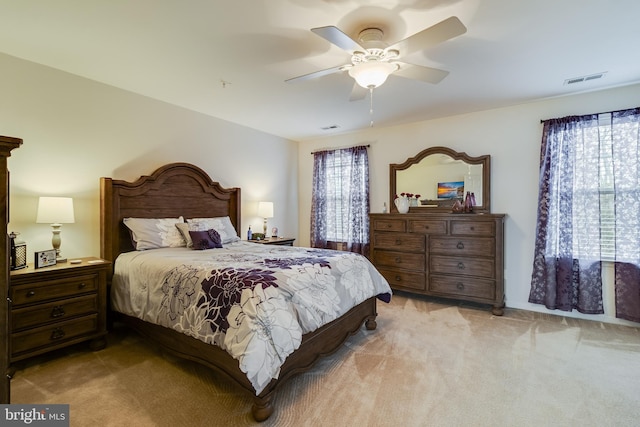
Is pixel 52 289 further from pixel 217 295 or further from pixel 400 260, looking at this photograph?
pixel 400 260

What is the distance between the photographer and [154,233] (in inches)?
129

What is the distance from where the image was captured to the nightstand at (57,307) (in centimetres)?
226

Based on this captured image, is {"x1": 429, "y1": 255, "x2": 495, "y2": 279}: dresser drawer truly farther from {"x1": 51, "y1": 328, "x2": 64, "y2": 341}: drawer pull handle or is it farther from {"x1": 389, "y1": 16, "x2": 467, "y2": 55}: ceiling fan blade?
{"x1": 51, "y1": 328, "x2": 64, "y2": 341}: drawer pull handle

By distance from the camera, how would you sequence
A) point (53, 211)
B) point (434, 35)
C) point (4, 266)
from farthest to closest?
point (53, 211) < point (434, 35) < point (4, 266)

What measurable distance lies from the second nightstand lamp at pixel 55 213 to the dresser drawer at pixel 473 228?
407cm

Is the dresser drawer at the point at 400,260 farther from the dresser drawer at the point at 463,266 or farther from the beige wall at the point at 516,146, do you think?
the beige wall at the point at 516,146

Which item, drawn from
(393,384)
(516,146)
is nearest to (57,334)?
(393,384)

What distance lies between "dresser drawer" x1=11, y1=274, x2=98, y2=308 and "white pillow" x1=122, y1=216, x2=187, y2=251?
57cm

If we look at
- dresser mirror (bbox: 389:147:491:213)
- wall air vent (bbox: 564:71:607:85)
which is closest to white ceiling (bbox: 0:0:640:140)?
wall air vent (bbox: 564:71:607:85)

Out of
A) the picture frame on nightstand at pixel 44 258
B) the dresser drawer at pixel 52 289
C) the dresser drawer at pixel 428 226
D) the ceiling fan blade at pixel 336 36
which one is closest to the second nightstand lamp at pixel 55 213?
the picture frame on nightstand at pixel 44 258

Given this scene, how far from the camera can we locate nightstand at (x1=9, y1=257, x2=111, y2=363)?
88.8 inches

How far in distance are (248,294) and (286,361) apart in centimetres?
53

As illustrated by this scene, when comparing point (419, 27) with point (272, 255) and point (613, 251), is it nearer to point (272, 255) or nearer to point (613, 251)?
point (272, 255)

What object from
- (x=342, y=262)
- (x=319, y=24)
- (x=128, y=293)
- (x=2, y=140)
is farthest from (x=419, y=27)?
(x=128, y=293)
